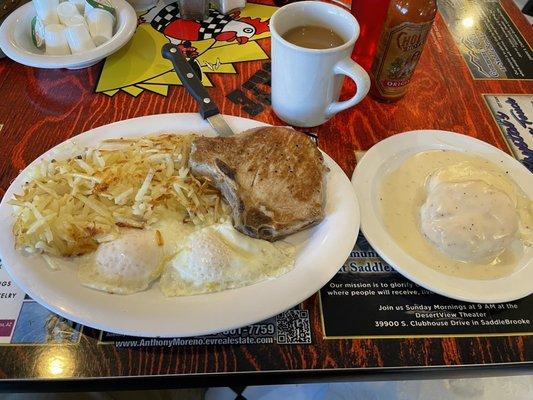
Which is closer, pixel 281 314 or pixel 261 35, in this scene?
pixel 281 314

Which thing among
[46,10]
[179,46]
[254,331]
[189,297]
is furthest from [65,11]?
[254,331]

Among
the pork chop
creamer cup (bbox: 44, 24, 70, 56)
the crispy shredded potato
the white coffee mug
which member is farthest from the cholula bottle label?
creamer cup (bbox: 44, 24, 70, 56)

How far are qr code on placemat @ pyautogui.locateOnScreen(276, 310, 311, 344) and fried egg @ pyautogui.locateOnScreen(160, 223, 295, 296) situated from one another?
96 mm

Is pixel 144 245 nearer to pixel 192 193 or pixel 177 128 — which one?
pixel 192 193

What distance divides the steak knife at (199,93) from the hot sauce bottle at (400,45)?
1.62ft

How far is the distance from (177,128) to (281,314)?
563mm

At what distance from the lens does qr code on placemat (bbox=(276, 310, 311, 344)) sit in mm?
865

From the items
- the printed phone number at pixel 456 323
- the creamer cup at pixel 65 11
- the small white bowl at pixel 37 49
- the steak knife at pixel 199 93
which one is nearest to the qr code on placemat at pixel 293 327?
the printed phone number at pixel 456 323

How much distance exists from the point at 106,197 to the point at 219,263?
12.4 inches

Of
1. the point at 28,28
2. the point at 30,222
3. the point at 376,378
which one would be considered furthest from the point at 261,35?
the point at 376,378

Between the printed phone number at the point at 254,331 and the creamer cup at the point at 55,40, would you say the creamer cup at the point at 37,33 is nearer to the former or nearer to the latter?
the creamer cup at the point at 55,40

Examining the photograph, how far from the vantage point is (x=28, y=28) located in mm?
1396

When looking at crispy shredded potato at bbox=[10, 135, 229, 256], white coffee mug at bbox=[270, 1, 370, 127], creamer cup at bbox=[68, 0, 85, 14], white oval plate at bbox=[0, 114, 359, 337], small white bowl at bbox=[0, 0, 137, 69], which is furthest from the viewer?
creamer cup at bbox=[68, 0, 85, 14]

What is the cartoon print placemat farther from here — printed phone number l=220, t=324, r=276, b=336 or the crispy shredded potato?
printed phone number l=220, t=324, r=276, b=336
